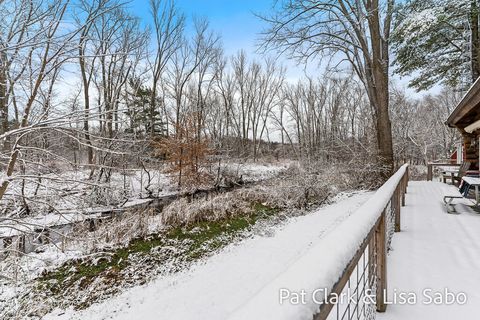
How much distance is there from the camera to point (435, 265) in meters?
2.88

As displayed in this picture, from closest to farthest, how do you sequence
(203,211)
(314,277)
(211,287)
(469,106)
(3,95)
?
(314,277) < (3,95) < (211,287) < (469,106) < (203,211)

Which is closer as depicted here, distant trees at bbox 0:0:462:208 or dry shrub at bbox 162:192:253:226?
distant trees at bbox 0:0:462:208

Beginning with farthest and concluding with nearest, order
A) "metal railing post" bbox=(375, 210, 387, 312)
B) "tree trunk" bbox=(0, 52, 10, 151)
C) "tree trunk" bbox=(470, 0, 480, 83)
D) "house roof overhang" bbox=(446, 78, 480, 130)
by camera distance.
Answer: "tree trunk" bbox=(470, 0, 480, 83) < "house roof overhang" bbox=(446, 78, 480, 130) < "tree trunk" bbox=(0, 52, 10, 151) < "metal railing post" bbox=(375, 210, 387, 312)

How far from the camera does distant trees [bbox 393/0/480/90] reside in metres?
8.84

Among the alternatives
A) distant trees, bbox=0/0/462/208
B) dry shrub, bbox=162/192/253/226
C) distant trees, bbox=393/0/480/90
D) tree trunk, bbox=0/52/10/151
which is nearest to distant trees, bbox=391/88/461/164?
distant trees, bbox=0/0/462/208

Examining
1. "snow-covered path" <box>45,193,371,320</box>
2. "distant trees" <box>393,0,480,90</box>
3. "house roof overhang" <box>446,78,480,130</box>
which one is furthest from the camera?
"distant trees" <box>393,0,480,90</box>

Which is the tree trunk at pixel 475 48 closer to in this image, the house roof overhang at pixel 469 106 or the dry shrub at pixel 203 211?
the house roof overhang at pixel 469 106

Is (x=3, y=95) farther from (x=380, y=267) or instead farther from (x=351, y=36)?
(x=351, y=36)

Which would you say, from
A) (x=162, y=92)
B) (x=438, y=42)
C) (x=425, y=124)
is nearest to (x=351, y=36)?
(x=438, y=42)

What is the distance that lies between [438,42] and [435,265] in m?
11.5

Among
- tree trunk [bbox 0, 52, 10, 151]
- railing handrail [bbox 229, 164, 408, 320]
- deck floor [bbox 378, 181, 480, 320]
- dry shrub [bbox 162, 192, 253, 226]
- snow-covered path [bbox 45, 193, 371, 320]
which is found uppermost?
tree trunk [bbox 0, 52, 10, 151]

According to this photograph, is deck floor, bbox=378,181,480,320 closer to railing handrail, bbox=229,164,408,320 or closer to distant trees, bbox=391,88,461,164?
railing handrail, bbox=229,164,408,320

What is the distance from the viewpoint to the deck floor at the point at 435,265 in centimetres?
213

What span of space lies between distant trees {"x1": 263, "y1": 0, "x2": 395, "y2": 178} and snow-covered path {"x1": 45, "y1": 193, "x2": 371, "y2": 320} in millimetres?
6082
